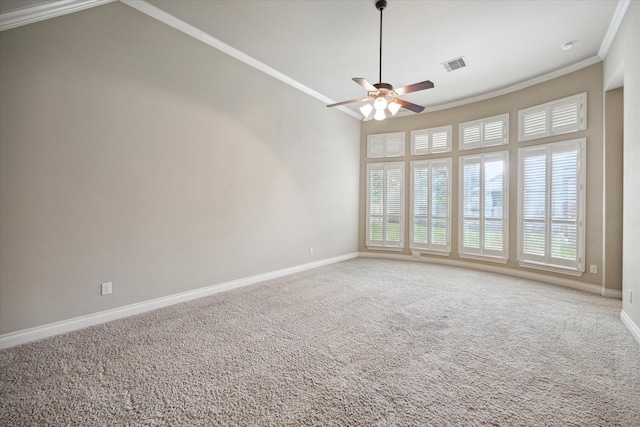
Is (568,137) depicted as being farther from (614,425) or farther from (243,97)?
(243,97)

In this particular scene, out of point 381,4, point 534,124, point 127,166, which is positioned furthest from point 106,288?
point 534,124

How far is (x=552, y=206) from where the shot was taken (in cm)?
444

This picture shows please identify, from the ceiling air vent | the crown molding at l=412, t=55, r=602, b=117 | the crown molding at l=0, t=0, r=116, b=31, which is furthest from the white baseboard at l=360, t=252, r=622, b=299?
the crown molding at l=0, t=0, r=116, b=31

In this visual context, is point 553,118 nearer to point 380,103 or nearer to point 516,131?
point 516,131

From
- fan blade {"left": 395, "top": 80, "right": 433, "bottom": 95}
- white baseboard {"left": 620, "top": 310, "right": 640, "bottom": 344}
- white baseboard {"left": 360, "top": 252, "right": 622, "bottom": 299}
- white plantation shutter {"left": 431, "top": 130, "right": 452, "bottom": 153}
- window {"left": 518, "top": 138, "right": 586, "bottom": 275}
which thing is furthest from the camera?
white plantation shutter {"left": 431, "top": 130, "right": 452, "bottom": 153}

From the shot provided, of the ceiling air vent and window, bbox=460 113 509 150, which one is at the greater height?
the ceiling air vent

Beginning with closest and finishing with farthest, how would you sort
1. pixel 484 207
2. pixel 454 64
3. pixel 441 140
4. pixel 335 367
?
pixel 335 367 → pixel 454 64 → pixel 484 207 → pixel 441 140

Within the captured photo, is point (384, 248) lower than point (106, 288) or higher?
lower

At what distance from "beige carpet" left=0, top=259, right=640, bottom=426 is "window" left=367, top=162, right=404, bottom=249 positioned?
290 centimetres

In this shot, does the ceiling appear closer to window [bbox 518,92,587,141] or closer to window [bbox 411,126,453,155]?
window [bbox 518,92,587,141]

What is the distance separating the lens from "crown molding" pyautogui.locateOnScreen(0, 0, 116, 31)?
221cm

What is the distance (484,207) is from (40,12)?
21.2 feet

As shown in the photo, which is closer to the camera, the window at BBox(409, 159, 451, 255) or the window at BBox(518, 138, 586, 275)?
the window at BBox(518, 138, 586, 275)

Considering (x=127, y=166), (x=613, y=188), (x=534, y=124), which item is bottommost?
(x=613, y=188)
